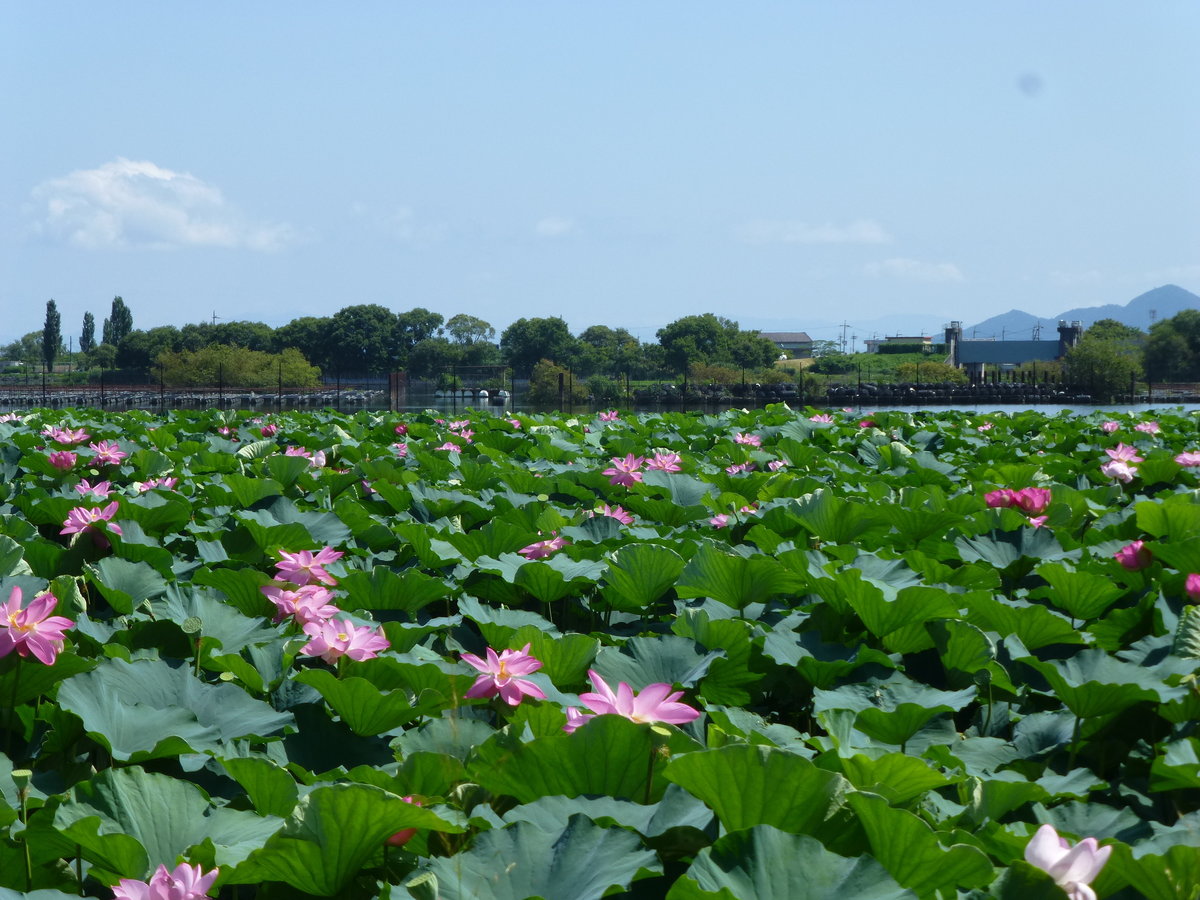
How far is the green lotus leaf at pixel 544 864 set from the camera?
0.87m

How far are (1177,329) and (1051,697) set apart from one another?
66681 mm

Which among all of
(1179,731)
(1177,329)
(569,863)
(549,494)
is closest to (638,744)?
(569,863)

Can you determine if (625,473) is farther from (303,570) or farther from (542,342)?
(542,342)

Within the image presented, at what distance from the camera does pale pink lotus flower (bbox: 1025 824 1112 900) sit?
87cm

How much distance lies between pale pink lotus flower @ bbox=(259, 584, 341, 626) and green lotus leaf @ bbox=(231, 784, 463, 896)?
83 cm

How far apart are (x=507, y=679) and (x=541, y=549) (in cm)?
96

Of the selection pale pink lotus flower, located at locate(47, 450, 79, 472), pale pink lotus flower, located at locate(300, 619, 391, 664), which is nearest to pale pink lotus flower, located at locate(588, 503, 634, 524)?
pale pink lotus flower, located at locate(300, 619, 391, 664)

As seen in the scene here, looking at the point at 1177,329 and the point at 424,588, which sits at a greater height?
the point at 1177,329

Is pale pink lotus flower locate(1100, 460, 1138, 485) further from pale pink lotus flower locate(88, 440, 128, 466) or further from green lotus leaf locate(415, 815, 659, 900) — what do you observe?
pale pink lotus flower locate(88, 440, 128, 466)

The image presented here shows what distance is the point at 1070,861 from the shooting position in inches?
34.6

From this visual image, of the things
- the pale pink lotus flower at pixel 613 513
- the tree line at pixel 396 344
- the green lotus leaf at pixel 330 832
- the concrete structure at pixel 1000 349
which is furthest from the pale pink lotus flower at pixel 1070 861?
the concrete structure at pixel 1000 349

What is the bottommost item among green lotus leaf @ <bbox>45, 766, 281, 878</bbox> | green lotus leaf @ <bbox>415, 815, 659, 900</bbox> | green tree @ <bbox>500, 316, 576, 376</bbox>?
green lotus leaf @ <bbox>45, 766, 281, 878</bbox>

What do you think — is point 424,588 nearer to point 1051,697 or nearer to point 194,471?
point 1051,697

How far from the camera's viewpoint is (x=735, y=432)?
606 cm
